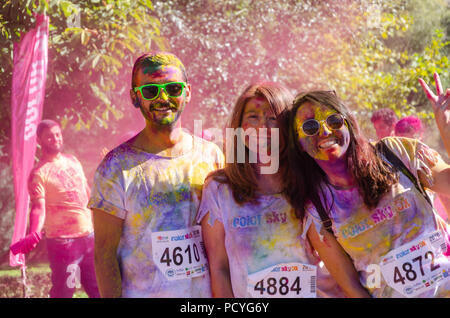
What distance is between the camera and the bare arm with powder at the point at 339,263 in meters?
2.71

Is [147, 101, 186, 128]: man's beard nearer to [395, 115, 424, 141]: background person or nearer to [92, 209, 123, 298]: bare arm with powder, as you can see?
[92, 209, 123, 298]: bare arm with powder

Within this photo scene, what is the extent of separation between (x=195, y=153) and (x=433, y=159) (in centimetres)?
115

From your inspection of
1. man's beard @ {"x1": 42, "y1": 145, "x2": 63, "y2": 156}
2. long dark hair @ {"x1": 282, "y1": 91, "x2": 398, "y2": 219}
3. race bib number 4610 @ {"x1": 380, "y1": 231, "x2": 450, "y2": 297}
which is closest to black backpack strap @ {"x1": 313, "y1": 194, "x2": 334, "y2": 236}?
long dark hair @ {"x1": 282, "y1": 91, "x2": 398, "y2": 219}

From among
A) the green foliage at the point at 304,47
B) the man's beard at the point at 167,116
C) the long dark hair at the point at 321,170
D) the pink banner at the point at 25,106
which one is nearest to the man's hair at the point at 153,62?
the man's beard at the point at 167,116

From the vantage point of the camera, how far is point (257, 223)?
2.74 meters

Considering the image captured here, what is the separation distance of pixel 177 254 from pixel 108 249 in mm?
326

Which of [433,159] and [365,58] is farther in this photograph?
[365,58]

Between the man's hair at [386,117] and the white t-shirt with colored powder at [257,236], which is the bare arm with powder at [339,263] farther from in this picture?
the man's hair at [386,117]

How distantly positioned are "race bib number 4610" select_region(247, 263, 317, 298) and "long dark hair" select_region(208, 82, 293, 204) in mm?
343

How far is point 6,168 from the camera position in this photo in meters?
10.5

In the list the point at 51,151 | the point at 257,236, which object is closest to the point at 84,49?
the point at 51,151

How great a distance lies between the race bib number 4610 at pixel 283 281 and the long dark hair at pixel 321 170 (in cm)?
26
